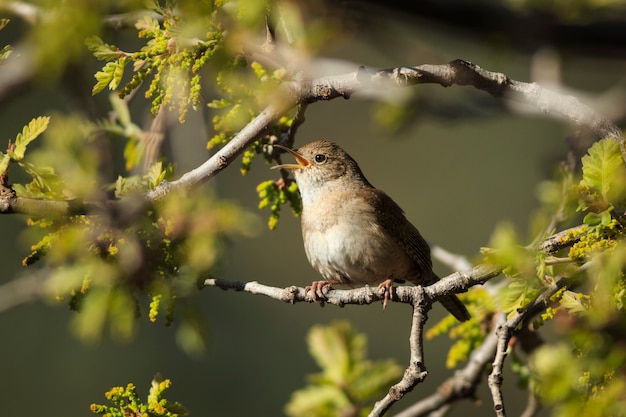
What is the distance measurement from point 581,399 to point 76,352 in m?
8.51

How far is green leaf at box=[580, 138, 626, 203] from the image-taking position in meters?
2.11

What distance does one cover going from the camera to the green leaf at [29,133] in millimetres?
2559

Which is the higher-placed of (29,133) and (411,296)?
(29,133)

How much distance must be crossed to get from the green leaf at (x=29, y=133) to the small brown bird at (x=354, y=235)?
1.49 metres

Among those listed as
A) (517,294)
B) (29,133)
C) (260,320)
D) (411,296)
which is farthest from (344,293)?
(260,320)

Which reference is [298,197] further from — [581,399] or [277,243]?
[277,243]

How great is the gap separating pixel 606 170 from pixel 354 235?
→ 2110 mm

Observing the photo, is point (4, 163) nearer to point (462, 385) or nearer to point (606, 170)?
point (606, 170)

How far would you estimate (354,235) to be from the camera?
4.14 metres

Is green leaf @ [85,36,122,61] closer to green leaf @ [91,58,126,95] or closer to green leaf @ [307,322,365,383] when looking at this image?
green leaf @ [91,58,126,95]

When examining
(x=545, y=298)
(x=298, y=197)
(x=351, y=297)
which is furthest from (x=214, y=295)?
(x=545, y=298)

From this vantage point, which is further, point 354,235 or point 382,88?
point 354,235

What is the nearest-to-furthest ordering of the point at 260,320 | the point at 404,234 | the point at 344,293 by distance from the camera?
the point at 344,293 → the point at 404,234 → the point at 260,320

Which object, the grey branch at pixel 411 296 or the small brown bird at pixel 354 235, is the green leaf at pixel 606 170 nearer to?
the grey branch at pixel 411 296
